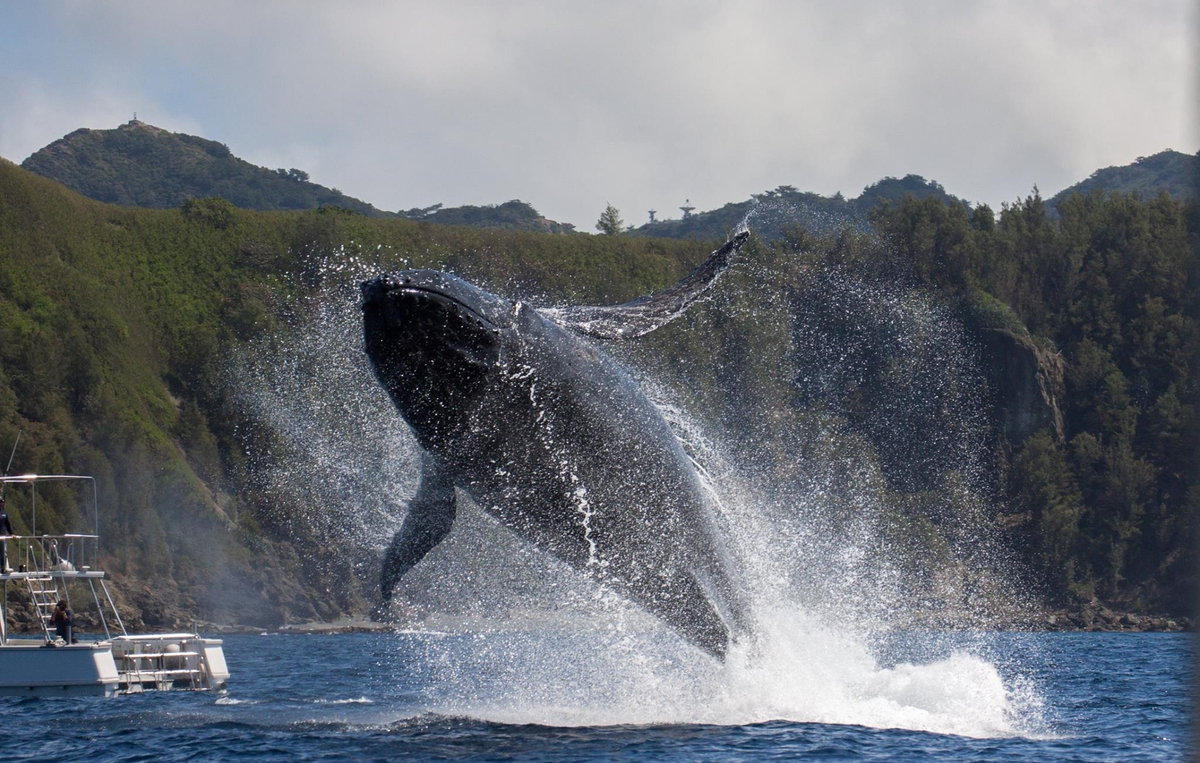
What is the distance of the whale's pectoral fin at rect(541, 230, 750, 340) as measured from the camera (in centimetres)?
1692

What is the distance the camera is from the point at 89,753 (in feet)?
63.2

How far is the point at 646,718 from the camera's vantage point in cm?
1966

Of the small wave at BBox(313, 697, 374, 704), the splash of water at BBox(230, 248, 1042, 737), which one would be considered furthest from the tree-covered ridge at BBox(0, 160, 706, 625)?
the small wave at BBox(313, 697, 374, 704)

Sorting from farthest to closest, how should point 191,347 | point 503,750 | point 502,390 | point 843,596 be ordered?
point 191,347, point 843,596, point 503,750, point 502,390

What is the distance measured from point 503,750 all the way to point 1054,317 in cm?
8889

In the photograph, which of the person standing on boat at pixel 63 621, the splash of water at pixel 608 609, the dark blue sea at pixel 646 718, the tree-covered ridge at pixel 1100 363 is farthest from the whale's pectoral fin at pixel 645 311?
the tree-covered ridge at pixel 1100 363

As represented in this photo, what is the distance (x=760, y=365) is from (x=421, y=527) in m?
67.2

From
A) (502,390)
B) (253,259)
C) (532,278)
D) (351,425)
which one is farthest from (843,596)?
(502,390)

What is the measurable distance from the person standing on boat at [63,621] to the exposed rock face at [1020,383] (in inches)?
2714

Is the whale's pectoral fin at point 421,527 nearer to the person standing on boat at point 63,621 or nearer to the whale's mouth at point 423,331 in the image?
the whale's mouth at point 423,331

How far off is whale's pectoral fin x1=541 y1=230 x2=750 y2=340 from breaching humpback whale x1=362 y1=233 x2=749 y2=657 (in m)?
0.02

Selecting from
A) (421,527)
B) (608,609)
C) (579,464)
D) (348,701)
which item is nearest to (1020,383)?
(348,701)

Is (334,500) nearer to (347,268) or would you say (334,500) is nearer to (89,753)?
(347,268)

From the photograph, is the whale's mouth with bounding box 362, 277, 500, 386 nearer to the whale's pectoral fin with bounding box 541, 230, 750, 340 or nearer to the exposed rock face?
the whale's pectoral fin with bounding box 541, 230, 750, 340
